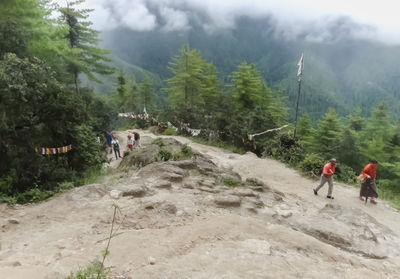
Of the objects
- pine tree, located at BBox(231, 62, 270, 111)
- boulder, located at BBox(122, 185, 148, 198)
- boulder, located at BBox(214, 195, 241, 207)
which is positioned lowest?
boulder, located at BBox(214, 195, 241, 207)

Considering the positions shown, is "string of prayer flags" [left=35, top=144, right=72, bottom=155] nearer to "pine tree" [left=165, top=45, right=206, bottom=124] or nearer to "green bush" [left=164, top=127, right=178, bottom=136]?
"green bush" [left=164, top=127, right=178, bottom=136]

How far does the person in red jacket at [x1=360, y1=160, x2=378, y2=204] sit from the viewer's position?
9586 mm

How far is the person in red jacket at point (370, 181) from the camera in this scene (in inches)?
377

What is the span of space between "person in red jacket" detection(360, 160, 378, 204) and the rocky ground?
2.10 ft

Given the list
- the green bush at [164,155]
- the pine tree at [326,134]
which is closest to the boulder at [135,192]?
the green bush at [164,155]

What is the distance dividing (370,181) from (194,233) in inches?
305

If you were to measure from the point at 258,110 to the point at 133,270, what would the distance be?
21332 millimetres

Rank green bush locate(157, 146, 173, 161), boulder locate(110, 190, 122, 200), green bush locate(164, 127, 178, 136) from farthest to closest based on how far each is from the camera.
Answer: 1. green bush locate(164, 127, 178, 136)
2. green bush locate(157, 146, 173, 161)
3. boulder locate(110, 190, 122, 200)

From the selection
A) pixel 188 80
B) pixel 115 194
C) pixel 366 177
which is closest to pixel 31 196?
pixel 115 194

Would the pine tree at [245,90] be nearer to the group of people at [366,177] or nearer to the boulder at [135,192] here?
the group of people at [366,177]

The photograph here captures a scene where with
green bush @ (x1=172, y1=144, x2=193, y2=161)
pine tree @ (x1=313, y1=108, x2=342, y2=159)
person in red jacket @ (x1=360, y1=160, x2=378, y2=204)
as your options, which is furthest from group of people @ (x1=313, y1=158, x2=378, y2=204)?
pine tree @ (x1=313, y1=108, x2=342, y2=159)

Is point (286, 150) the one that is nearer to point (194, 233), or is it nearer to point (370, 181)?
point (370, 181)

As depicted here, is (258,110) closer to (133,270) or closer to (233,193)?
(233,193)

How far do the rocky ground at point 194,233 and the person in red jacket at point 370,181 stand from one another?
2.10ft
